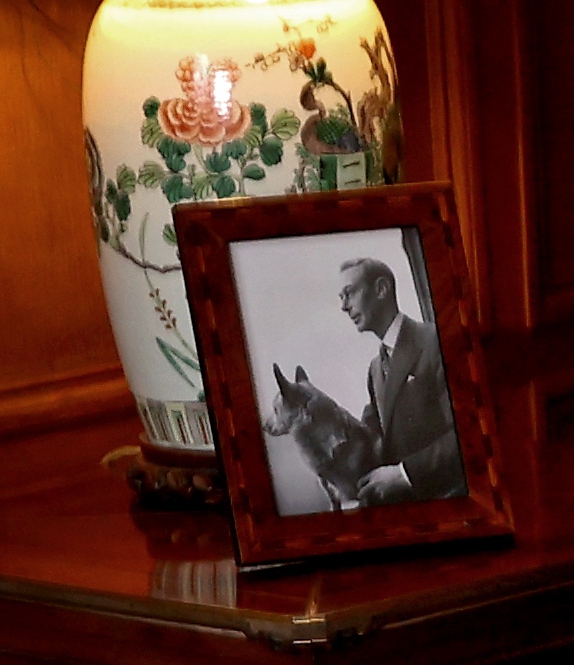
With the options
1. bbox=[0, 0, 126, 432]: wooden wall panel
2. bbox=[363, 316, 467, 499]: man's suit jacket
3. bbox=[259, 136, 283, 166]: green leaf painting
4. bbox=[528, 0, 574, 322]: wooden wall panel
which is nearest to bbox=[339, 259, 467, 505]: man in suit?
bbox=[363, 316, 467, 499]: man's suit jacket

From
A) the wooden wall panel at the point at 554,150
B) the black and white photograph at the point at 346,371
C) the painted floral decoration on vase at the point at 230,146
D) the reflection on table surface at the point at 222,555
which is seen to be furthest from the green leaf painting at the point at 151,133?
the wooden wall panel at the point at 554,150

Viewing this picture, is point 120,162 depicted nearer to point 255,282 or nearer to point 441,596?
point 255,282

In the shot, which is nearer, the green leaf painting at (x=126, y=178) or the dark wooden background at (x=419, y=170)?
the green leaf painting at (x=126, y=178)

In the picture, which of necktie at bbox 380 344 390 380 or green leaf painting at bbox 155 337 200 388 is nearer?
necktie at bbox 380 344 390 380

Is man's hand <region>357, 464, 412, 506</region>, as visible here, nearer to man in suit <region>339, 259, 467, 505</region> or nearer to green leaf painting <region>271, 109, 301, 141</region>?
man in suit <region>339, 259, 467, 505</region>

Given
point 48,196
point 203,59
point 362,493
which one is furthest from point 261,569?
point 48,196

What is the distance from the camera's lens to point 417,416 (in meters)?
0.61

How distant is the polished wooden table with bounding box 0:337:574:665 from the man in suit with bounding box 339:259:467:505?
4 cm

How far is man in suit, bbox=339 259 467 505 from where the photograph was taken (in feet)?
1.99

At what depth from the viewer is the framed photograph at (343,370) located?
60 cm

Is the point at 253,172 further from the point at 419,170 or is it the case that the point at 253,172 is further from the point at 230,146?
the point at 419,170

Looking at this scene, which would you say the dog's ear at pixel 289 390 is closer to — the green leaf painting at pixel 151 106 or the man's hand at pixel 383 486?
the man's hand at pixel 383 486

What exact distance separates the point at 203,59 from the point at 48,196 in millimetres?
315

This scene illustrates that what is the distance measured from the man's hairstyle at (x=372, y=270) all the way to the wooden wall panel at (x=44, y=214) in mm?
403
